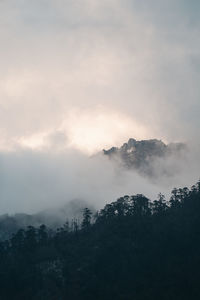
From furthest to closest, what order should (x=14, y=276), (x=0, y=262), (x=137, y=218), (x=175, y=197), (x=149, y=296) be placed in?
(x=175, y=197), (x=137, y=218), (x=0, y=262), (x=14, y=276), (x=149, y=296)

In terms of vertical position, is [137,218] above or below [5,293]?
above

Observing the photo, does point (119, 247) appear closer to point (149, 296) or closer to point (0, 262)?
point (149, 296)

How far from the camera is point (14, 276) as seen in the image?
10875 centimetres

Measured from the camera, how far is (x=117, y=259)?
362ft

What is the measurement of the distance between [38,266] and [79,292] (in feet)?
73.9

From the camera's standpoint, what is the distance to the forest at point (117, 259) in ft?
316

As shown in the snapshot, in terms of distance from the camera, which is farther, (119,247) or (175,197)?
(175,197)

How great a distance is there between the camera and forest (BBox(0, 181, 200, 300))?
96.3 meters

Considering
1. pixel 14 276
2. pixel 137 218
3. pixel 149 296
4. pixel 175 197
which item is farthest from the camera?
pixel 175 197

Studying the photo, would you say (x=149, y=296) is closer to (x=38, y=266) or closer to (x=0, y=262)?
(x=38, y=266)

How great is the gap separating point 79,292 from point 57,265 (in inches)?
698

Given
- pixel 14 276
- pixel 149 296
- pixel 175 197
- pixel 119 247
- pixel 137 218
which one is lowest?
pixel 149 296

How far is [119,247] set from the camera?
379 ft

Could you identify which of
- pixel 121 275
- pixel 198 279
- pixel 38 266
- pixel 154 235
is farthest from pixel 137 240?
pixel 38 266
